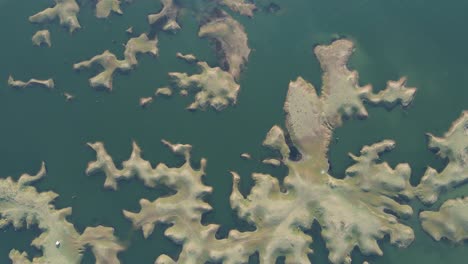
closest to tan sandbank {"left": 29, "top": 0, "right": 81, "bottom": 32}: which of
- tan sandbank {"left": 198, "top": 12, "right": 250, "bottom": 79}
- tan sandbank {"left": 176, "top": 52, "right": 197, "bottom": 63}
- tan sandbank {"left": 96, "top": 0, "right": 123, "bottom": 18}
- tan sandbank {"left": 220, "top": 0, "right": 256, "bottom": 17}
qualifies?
tan sandbank {"left": 96, "top": 0, "right": 123, "bottom": 18}

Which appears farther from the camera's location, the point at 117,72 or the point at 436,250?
the point at 117,72

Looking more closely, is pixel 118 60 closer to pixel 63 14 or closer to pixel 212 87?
pixel 63 14

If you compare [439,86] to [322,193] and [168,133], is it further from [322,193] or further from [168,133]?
[168,133]

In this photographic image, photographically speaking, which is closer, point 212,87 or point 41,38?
point 212,87

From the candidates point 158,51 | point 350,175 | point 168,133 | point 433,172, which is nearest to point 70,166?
point 168,133

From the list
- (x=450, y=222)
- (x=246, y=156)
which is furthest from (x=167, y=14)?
(x=450, y=222)

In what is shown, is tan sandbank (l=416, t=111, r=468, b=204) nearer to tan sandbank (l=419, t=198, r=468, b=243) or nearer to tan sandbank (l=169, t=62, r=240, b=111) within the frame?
tan sandbank (l=419, t=198, r=468, b=243)
